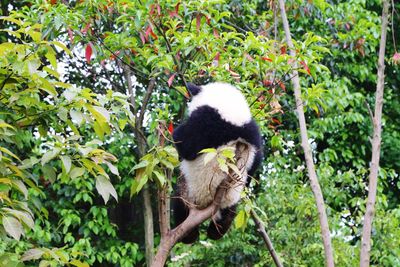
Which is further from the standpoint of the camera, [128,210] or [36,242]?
[128,210]

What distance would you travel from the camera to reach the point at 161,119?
365 centimetres

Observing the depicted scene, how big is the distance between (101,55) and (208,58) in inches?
43.8

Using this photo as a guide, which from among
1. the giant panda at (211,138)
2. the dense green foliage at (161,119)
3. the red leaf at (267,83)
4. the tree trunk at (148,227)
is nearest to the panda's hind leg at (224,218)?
the giant panda at (211,138)

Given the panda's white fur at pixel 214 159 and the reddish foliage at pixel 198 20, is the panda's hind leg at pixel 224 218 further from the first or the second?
the reddish foliage at pixel 198 20

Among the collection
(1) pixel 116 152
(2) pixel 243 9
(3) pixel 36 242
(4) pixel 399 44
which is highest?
(2) pixel 243 9

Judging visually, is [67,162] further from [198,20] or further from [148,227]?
[148,227]

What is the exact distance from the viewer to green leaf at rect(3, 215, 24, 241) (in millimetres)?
2082

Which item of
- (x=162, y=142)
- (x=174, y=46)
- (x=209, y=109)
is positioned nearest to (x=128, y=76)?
(x=174, y=46)

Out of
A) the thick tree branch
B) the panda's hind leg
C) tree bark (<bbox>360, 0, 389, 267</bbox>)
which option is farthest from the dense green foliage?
tree bark (<bbox>360, 0, 389, 267</bbox>)

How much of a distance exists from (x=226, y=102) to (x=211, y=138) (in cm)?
24

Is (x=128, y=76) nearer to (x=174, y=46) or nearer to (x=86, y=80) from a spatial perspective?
(x=86, y=80)

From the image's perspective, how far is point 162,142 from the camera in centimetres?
277

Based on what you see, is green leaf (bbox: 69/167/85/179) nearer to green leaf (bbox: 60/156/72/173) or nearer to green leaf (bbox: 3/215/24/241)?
green leaf (bbox: 60/156/72/173)

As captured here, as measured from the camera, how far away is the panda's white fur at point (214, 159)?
354 cm
